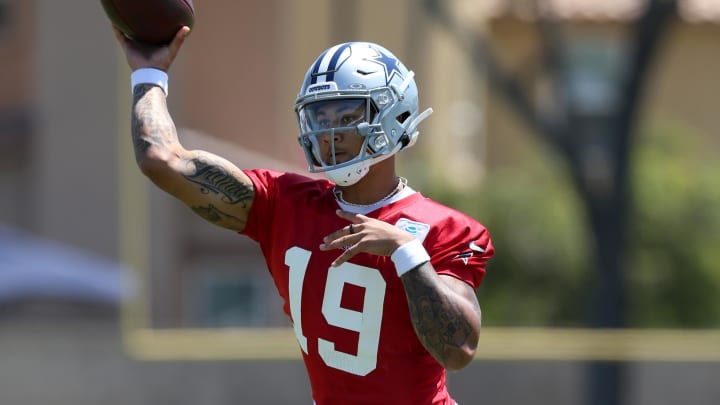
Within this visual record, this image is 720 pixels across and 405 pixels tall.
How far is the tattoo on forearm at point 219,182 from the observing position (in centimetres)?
330

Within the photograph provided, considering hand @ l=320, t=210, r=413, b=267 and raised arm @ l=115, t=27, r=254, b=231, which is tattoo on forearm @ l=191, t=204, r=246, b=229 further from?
hand @ l=320, t=210, r=413, b=267

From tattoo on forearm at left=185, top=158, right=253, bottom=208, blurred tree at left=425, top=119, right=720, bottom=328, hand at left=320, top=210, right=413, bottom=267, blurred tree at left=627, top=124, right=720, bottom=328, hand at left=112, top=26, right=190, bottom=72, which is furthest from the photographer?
blurred tree at left=627, top=124, right=720, bottom=328

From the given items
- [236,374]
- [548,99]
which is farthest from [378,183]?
[548,99]

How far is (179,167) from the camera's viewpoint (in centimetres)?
328

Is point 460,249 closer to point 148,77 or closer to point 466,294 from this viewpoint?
point 466,294

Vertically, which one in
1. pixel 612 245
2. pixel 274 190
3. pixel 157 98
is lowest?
pixel 612 245

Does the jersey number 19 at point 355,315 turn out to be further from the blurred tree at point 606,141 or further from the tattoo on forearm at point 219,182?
the blurred tree at point 606,141

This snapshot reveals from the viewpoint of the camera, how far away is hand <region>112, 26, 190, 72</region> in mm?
3408

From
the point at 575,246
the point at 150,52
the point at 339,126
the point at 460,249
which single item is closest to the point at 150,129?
the point at 150,52

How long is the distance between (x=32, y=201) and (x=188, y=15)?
1049 cm

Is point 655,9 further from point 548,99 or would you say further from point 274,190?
point 274,190

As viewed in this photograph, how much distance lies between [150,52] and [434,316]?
1.07 m

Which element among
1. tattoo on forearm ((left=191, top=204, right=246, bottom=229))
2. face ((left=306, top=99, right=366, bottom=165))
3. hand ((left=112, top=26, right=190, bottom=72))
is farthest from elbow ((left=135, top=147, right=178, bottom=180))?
face ((left=306, top=99, right=366, bottom=165))

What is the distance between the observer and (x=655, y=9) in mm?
9297
